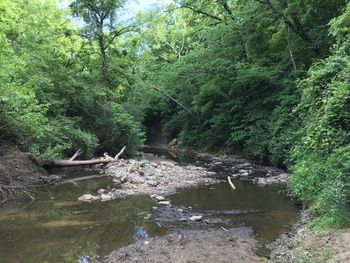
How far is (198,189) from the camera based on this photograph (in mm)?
12977

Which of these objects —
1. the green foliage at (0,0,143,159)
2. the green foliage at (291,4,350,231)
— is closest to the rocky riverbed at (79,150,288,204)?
the green foliage at (0,0,143,159)

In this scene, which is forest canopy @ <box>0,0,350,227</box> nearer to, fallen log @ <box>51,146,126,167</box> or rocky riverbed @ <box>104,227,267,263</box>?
fallen log @ <box>51,146,126,167</box>


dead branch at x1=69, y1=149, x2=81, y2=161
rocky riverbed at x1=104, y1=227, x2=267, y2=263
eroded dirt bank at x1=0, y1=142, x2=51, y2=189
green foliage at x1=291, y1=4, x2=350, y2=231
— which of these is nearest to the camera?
rocky riverbed at x1=104, y1=227, x2=267, y2=263

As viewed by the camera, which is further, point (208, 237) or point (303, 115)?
point (303, 115)

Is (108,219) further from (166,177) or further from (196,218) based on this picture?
(166,177)

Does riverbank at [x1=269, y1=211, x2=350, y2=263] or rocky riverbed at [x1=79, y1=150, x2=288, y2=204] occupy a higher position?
riverbank at [x1=269, y1=211, x2=350, y2=263]

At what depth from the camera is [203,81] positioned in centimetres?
2608

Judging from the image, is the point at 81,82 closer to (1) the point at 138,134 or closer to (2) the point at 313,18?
(1) the point at 138,134

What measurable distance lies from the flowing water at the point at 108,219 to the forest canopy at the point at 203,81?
131 cm

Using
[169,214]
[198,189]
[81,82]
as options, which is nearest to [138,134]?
[81,82]

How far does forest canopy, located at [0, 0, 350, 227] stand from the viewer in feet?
37.5

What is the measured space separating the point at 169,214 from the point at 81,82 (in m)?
12.6

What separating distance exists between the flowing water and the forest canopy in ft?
4.31

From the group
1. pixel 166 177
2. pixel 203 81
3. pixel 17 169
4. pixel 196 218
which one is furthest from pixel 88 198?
pixel 203 81
